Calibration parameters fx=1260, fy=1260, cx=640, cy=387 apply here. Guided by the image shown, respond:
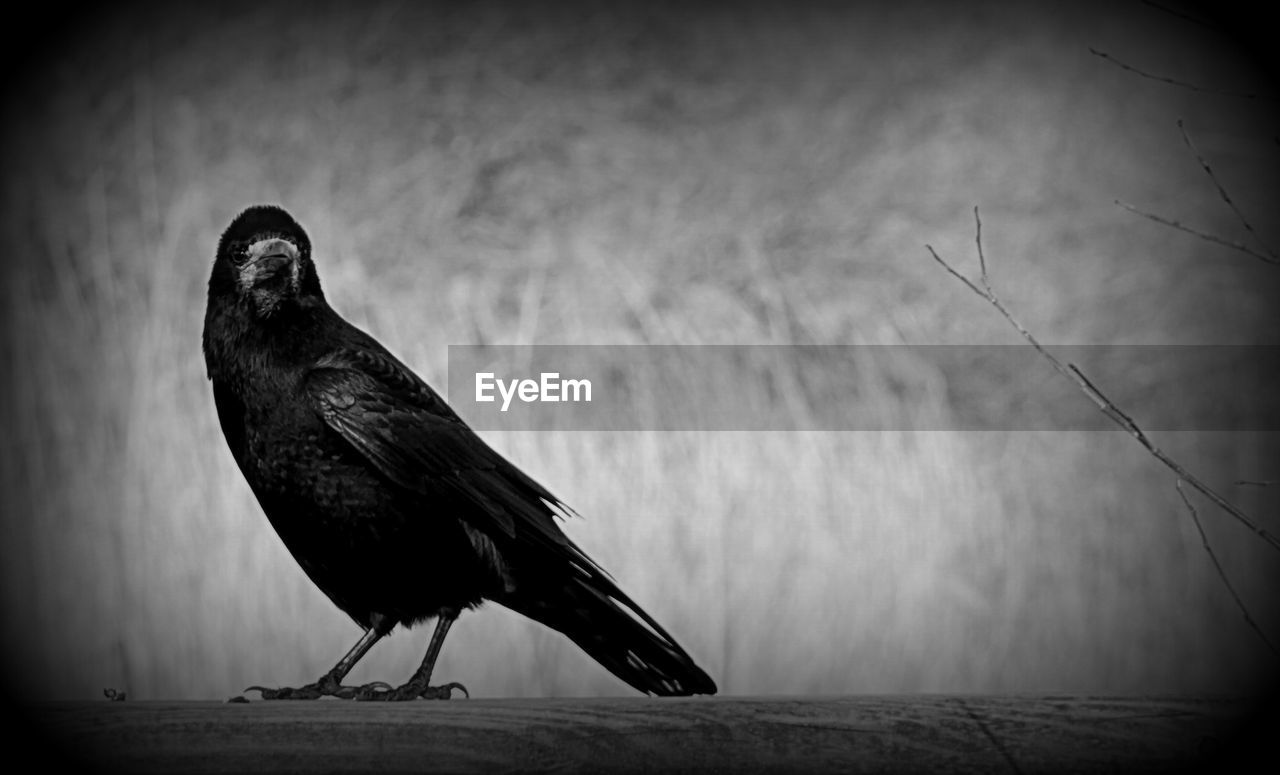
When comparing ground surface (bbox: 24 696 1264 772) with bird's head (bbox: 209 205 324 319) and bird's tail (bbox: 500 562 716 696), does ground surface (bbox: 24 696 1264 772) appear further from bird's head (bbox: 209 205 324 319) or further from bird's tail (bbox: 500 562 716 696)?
bird's head (bbox: 209 205 324 319)

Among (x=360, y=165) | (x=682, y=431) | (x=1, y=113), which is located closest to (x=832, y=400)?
(x=682, y=431)

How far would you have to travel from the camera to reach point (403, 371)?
223 cm

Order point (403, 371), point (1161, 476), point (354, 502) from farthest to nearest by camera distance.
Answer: point (1161, 476)
point (403, 371)
point (354, 502)

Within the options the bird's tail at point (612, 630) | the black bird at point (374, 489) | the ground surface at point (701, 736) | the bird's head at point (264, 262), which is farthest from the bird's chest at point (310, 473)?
the ground surface at point (701, 736)

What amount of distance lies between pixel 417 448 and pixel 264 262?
416 millimetres

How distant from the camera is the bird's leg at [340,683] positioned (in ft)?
7.06

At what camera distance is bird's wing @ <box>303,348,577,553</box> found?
2.09m

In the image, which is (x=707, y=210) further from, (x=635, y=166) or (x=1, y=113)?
(x=1, y=113)

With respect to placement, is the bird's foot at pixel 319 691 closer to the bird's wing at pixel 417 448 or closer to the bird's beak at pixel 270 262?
the bird's wing at pixel 417 448

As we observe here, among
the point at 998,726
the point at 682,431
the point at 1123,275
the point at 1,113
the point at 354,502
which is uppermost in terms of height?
the point at 1,113

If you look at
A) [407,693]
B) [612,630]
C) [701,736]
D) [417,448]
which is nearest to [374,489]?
[417,448]

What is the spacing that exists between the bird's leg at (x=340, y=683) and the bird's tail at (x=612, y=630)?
24cm

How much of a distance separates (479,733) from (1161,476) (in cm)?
149

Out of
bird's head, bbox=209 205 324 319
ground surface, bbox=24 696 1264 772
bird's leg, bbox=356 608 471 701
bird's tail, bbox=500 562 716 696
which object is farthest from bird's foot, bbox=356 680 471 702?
bird's head, bbox=209 205 324 319
